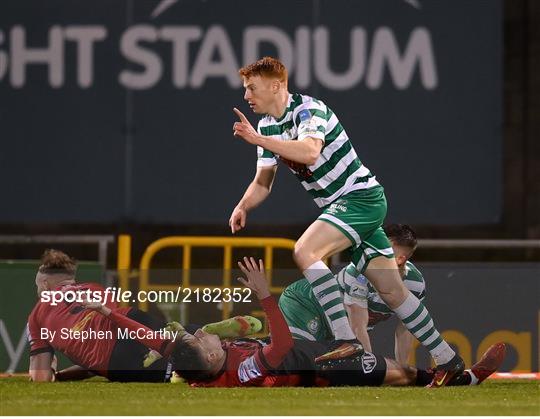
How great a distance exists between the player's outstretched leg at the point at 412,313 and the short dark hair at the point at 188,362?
3.35ft

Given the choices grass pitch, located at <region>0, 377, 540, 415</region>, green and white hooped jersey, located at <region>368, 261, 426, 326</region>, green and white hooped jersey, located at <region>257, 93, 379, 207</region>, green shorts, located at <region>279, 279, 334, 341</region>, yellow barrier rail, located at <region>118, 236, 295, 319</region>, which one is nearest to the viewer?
grass pitch, located at <region>0, 377, 540, 415</region>

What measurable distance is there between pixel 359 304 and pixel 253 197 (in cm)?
86

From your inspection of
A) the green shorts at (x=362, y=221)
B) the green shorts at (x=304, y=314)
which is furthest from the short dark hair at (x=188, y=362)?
the green shorts at (x=362, y=221)

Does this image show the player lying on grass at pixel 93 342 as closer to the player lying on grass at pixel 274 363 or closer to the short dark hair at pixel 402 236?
the player lying on grass at pixel 274 363

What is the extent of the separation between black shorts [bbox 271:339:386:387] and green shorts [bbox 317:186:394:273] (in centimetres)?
51

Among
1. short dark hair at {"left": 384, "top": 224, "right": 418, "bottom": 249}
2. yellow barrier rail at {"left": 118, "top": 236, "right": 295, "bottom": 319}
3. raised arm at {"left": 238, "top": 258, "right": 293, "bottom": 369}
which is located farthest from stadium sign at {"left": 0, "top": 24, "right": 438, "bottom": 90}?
raised arm at {"left": 238, "top": 258, "right": 293, "bottom": 369}

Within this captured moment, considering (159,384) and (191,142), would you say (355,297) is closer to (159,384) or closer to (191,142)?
(159,384)

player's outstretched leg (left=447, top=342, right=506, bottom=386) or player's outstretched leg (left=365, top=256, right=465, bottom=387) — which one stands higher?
player's outstretched leg (left=365, top=256, right=465, bottom=387)

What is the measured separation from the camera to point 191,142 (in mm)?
13711

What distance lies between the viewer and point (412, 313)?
32.3ft

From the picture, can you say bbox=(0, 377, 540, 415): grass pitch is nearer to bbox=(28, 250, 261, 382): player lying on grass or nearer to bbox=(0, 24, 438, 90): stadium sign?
bbox=(28, 250, 261, 382): player lying on grass

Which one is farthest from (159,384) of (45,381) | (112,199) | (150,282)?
(112,199)

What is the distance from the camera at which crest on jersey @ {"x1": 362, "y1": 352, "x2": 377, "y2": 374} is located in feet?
31.6

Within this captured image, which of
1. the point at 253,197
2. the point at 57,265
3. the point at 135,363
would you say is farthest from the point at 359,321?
the point at 57,265
